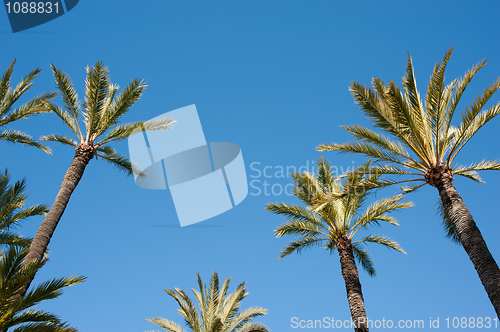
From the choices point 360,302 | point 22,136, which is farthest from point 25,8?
point 360,302

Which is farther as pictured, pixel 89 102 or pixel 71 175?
pixel 89 102

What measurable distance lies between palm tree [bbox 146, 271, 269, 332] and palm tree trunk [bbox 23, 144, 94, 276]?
25.0ft

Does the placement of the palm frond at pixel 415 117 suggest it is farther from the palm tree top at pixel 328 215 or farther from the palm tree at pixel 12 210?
the palm tree at pixel 12 210

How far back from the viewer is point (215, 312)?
17.4 meters

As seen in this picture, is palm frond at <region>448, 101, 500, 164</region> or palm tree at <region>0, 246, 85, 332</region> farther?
palm frond at <region>448, 101, 500, 164</region>

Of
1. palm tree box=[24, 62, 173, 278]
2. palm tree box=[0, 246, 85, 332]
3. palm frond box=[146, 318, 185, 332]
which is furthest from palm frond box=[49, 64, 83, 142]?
palm frond box=[146, 318, 185, 332]

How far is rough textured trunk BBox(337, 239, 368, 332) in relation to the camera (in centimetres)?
1338

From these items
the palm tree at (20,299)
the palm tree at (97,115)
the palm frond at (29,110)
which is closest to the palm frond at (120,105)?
the palm tree at (97,115)

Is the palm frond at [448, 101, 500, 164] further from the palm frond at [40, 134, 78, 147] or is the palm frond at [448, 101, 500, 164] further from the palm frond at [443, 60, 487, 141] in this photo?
the palm frond at [40, 134, 78, 147]

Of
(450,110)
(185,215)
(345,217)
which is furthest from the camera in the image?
(185,215)

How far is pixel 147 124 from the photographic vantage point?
45.0 feet

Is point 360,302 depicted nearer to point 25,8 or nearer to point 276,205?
point 276,205

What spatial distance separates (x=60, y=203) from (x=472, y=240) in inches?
438

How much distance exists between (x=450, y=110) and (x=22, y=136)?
49.6ft
